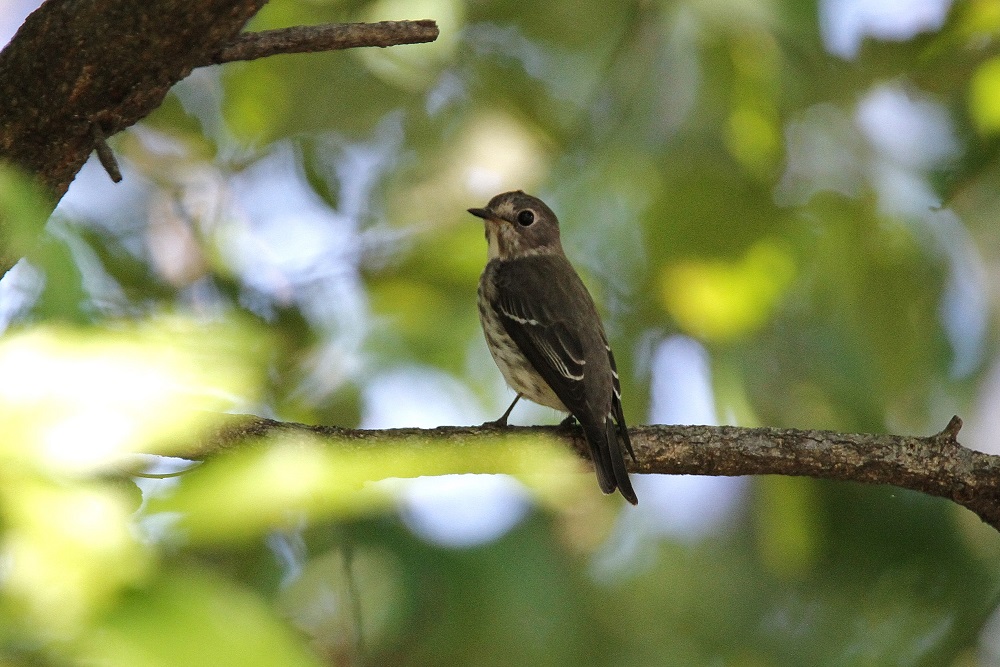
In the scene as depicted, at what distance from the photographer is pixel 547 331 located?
4.30 meters

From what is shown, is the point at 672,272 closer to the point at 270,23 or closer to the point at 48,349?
the point at 270,23

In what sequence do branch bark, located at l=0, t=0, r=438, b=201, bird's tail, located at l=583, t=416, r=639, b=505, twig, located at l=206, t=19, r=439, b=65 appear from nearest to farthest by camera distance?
branch bark, located at l=0, t=0, r=438, b=201
twig, located at l=206, t=19, r=439, b=65
bird's tail, located at l=583, t=416, r=639, b=505

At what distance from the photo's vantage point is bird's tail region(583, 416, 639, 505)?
350 centimetres

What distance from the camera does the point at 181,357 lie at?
69 cm

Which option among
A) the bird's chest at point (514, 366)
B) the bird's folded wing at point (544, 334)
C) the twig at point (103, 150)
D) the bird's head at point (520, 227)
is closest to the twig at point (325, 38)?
the twig at point (103, 150)

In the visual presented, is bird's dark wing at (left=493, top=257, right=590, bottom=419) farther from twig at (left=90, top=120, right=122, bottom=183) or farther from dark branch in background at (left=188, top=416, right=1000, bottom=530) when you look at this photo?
twig at (left=90, top=120, right=122, bottom=183)

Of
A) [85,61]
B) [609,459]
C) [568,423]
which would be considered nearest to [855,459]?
[609,459]

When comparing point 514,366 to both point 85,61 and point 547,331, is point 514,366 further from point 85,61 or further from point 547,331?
point 85,61

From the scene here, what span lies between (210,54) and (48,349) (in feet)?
7.08

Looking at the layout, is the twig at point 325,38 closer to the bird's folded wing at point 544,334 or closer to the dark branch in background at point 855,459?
the dark branch in background at point 855,459

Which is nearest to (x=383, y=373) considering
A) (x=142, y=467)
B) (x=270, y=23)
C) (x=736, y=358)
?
(x=736, y=358)

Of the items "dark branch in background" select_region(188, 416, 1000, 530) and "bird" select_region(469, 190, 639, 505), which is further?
"bird" select_region(469, 190, 639, 505)

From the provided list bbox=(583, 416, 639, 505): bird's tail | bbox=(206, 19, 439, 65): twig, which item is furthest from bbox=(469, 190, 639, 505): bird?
bbox=(206, 19, 439, 65): twig

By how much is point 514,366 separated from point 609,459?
29.4 inches
